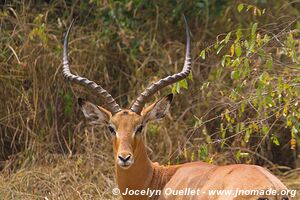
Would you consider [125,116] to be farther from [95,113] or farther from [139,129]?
[95,113]

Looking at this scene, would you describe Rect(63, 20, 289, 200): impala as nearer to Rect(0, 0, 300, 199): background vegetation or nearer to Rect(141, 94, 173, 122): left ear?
Rect(141, 94, 173, 122): left ear

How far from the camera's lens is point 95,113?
7215mm

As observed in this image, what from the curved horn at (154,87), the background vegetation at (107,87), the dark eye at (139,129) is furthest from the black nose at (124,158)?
the background vegetation at (107,87)

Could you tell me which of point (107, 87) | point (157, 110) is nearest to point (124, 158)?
point (157, 110)

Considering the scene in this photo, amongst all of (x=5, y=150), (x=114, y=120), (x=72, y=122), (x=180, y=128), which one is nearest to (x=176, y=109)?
(x=180, y=128)

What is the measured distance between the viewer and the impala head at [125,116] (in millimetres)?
6574

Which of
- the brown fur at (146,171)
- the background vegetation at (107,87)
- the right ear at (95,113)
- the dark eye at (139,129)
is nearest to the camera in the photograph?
the brown fur at (146,171)

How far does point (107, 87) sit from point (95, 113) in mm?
3322

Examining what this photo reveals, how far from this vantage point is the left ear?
7.07 meters

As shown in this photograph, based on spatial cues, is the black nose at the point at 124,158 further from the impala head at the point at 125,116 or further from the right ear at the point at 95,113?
the right ear at the point at 95,113

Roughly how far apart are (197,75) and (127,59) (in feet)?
3.16

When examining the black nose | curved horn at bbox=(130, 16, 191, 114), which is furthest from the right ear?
the black nose

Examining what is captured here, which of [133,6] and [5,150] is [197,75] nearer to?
[133,6]

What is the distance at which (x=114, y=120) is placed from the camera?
682 centimetres
